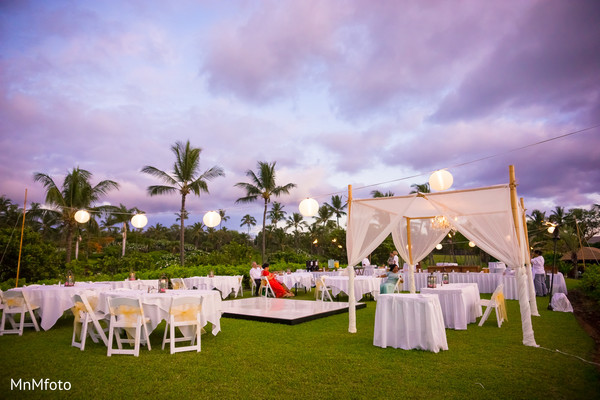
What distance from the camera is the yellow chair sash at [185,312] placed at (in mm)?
4781

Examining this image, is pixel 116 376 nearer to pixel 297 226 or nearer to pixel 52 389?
pixel 52 389

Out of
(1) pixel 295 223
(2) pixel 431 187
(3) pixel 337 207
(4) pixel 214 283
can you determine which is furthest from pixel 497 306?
(1) pixel 295 223

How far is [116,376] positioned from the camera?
12.3ft

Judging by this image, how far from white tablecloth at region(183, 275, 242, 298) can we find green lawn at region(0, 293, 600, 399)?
17.6ft

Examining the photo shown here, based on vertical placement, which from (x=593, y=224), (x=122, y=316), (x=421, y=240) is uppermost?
(x=593, y=224)

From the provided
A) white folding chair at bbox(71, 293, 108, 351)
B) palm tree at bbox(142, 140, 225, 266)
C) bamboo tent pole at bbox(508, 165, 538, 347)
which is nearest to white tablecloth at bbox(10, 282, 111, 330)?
white folding chair at bbox(71, 293, 108, 351)

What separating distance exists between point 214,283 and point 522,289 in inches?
362

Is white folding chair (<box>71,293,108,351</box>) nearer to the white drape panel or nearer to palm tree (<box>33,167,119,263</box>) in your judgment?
the white drape panel

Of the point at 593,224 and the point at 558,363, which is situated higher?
the point at 593,224

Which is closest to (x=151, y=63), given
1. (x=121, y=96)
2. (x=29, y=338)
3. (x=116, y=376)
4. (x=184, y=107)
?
(x=121, y=96)

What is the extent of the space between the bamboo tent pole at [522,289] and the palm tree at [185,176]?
15.1 metres

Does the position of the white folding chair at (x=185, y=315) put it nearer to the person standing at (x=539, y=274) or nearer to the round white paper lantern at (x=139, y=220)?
the round white paper lantern at (x=139, y=220)

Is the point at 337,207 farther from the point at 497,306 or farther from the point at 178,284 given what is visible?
the point at 178,284

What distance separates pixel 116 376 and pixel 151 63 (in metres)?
9.54
